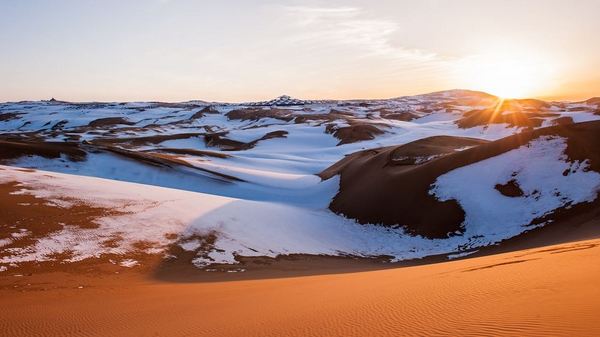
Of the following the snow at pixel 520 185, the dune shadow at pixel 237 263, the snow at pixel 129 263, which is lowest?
the dune shadow at pixel 237 263

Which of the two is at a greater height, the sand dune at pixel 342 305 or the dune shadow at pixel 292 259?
the sand dune at pixel 342 305

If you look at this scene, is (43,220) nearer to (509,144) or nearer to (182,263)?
(182,263)

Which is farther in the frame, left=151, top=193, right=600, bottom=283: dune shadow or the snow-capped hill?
the snow-capped hill

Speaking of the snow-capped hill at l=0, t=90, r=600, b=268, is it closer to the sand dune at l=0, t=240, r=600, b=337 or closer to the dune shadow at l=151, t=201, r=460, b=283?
the dune shadow at l=151, t=201, r=460, b=283

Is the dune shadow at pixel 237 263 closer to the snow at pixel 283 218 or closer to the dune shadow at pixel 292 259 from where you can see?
the dune shadow at pixel 292 259

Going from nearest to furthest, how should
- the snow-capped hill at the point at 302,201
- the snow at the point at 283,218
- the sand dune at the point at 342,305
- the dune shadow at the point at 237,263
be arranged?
the sand dune at the point at 342,305 < the dune shadow at the point at 237,263 < the snow at the point at 283,218 < the snow-capped hill at the point at 302,201

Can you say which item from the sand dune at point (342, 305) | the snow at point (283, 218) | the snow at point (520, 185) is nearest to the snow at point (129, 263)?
the snow at point (283, 218)

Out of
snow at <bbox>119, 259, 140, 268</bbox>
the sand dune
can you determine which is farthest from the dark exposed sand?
snow at <bbox>119, 259, 140, 268</bbox>

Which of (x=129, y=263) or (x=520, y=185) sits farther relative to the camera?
(x=520, y=185)

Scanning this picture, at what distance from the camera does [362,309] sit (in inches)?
367

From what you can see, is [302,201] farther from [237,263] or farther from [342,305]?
[342,305]

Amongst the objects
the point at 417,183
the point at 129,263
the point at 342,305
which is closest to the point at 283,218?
the point at 417,183

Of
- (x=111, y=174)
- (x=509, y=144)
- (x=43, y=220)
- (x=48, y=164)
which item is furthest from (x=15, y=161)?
(x=509, y=144)

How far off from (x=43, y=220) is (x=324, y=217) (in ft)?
57.6
